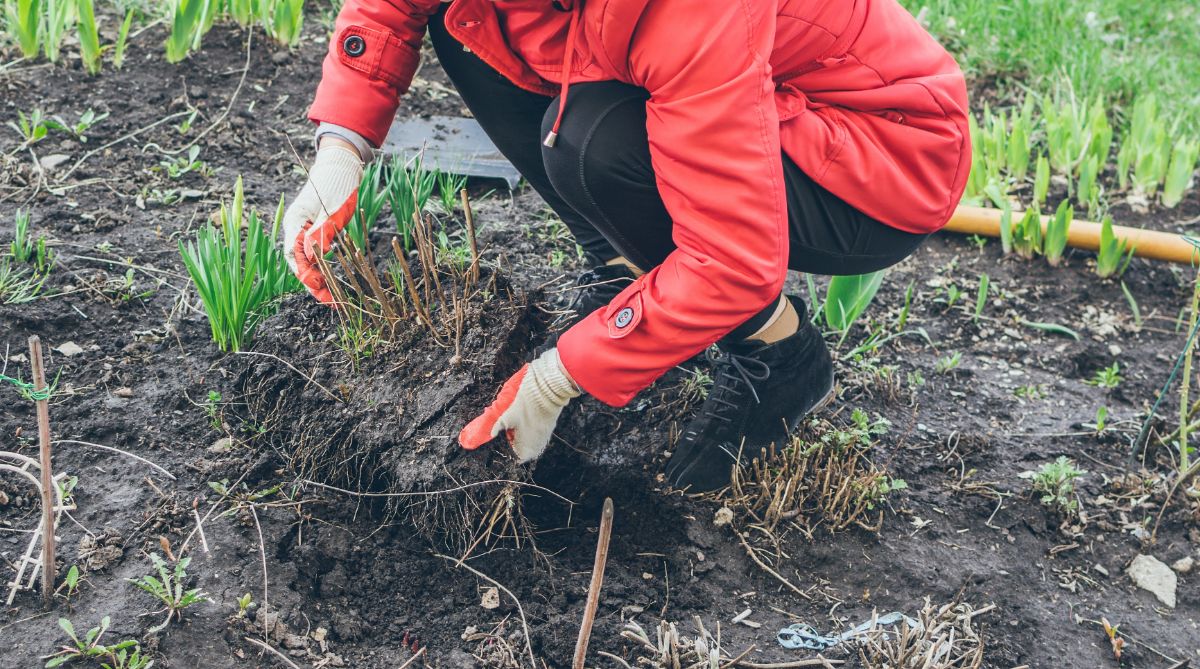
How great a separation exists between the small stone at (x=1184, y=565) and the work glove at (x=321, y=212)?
1715mm

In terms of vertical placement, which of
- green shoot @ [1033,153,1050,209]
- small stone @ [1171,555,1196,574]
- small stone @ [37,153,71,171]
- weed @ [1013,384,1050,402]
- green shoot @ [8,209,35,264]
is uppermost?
green shoot @ [1033,153,1050,209]

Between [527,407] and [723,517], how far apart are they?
49cm

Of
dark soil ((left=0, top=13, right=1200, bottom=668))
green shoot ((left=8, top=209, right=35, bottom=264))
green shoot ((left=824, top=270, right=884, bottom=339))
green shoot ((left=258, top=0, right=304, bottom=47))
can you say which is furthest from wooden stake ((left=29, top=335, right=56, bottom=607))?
green shoot ((left=258, top=0, right=304, bottom=47))

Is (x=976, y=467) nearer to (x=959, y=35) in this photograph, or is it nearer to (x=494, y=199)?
(x=494, y=199)

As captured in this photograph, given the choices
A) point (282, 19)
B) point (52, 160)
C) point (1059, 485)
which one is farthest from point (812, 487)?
point (282, 19)

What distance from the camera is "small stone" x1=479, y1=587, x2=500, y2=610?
5.63 feet

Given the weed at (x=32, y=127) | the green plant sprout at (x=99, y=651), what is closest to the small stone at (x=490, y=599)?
the green plant sprout at (x=99, y=651)

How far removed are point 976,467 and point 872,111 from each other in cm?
85

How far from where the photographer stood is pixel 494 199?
8.88ft

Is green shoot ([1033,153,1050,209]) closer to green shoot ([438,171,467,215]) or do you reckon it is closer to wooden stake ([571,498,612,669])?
green shoot ([438,171,467,215])

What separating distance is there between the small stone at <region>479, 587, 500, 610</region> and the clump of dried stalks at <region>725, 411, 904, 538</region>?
19.1 inches

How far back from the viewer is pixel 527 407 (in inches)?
66.4

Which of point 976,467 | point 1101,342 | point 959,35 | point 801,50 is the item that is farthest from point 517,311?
point 959,35

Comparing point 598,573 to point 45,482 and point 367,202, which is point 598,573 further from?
point 367,202
